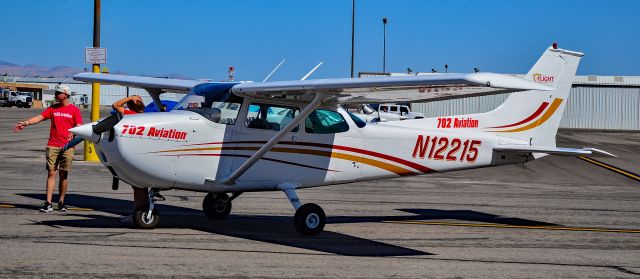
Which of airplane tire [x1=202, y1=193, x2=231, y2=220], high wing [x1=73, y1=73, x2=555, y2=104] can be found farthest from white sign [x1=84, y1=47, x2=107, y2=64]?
high wing [x1=73, y1=73, x2=555, y2=104]

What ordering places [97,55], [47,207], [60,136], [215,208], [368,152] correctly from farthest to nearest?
[97,55], [60,136], [47,207], [215,208], [368,152]

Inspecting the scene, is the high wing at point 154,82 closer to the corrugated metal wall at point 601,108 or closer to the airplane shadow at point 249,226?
the airplane shadow at point 249,226

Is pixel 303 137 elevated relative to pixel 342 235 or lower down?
elevated

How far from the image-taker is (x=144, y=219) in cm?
1044

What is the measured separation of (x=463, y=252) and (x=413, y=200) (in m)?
5.44

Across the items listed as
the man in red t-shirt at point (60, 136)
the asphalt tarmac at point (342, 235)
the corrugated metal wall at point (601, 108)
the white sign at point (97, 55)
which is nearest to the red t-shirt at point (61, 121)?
the man in red t-shirt at point (60, 136)

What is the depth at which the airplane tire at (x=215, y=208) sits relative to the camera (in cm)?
1162

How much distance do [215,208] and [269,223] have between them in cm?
77

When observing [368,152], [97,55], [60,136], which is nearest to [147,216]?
[60,136]

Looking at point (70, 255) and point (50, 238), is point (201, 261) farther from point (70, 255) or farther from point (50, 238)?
Result: point (50, 238)

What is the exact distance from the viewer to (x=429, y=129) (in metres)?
11.8

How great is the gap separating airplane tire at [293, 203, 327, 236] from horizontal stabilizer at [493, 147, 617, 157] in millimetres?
3049

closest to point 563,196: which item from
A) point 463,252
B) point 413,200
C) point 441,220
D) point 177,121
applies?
point 413,200

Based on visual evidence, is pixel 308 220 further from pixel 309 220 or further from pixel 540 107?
pixel 540 107
